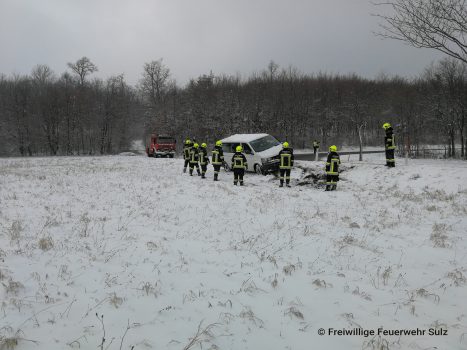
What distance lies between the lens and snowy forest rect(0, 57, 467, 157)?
46062 millimetres

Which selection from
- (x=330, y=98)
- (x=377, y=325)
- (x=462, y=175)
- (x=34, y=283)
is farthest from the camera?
(x=330, y=98)

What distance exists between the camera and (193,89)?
52.7 metres

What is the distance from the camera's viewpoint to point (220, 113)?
4788 cm

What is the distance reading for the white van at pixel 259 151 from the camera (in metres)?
16.7

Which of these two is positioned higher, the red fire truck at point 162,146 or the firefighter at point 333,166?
the red fire truck at point 162,146

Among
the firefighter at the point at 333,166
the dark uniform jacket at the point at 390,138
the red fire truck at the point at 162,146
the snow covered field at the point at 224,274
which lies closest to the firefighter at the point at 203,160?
the firefighter at the point at 333,166

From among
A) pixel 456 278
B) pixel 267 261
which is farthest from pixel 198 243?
pixel 456 278

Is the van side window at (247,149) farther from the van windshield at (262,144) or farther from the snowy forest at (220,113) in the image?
the snowy forest at (220,113)

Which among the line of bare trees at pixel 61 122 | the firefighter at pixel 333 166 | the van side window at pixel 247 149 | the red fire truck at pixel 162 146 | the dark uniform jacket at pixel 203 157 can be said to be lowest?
the firefighter at pixel 333 166

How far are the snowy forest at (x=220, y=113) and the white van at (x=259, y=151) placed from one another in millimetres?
27834

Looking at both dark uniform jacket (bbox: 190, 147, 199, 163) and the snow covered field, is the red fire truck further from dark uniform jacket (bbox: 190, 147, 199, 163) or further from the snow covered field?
the snow covered field

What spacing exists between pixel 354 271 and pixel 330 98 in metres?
57.1

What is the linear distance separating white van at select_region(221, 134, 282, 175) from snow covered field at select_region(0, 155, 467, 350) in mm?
7617

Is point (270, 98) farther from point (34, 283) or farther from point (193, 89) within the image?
point (34, 283)
